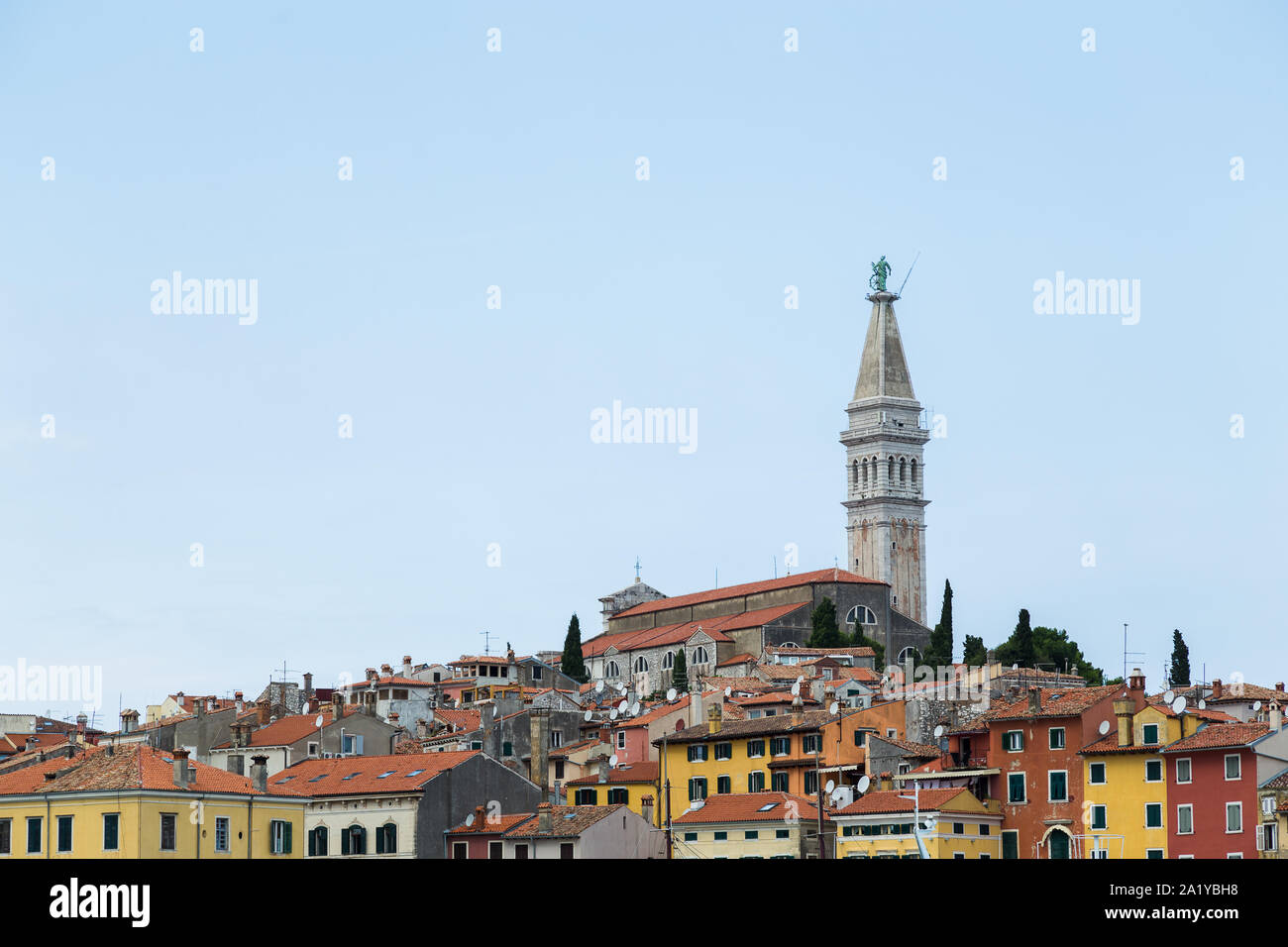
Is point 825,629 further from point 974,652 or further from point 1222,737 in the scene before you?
point 1222,737

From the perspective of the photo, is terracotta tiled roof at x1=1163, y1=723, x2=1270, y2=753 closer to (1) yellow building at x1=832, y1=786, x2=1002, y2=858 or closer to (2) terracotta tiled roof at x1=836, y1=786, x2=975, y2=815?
(1) yellow building at x1=832, y1=786, x2=1002, y2=858

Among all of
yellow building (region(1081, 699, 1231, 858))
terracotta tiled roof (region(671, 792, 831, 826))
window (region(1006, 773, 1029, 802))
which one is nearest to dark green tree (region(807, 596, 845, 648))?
terracotta tiled roof (region(671, 792, 831, 826))

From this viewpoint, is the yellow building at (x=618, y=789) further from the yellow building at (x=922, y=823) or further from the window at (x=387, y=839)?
the window at (x=387, y=839)

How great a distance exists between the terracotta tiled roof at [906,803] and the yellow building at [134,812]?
1782 centimetres

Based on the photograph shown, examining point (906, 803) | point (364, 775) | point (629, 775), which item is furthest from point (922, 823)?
point (364, 775)

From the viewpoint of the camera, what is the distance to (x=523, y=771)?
2972 inches

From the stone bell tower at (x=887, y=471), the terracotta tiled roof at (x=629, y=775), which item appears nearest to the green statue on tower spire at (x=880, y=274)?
the stone bell tower at (x=887, y=471)

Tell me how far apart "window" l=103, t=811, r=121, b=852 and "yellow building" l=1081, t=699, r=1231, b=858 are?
28.0m

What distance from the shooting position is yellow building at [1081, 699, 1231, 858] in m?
60.4

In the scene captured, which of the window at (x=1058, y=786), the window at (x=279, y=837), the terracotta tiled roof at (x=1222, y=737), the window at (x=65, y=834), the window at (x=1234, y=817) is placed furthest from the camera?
the window at (x=1058, y=786)

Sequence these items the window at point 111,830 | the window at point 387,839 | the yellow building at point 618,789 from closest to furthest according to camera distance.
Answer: the window at point 111,830 < the window at point 387,839 < the yellow building at point 618,789

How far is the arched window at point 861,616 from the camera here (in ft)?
454

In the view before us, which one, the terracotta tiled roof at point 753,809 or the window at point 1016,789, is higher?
the window at point 1016,789
